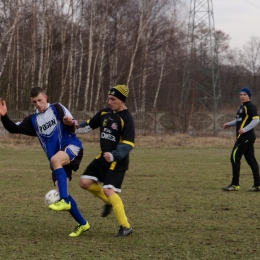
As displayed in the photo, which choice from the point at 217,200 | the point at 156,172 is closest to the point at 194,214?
the point at 217,200

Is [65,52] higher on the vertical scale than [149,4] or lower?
lower

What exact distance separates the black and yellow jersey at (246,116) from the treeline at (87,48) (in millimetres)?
22194

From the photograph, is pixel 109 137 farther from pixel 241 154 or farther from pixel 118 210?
pixel 241 154

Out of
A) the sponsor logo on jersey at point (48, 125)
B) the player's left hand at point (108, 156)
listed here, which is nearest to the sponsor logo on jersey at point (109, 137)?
A: the player's left hand at point (108, 156)

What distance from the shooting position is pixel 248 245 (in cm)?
674

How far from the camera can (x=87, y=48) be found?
45.9 meters

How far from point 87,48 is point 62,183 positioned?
1550 inches

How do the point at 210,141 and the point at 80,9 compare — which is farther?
the point at 80,9

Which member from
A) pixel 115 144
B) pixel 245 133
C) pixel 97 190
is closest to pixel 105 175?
pixel 97 190

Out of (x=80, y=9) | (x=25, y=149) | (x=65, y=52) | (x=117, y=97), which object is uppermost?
(x=80, y=9)

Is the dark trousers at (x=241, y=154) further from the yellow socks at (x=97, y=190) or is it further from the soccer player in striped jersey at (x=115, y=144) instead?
the soccer player in striped jersey at (x=115, y=144)

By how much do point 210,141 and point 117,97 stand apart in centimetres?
2582

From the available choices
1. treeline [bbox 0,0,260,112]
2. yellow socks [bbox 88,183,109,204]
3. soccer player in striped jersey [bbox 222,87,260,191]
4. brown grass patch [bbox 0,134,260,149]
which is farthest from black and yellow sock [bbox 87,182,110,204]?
treeline [bbox 0,0,260,112]

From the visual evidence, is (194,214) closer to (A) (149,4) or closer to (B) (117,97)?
(B) (117,97)
